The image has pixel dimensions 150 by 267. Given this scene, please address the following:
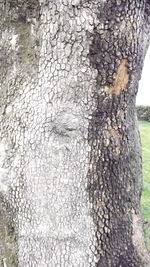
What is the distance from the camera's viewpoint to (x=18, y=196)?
2912 millimetres

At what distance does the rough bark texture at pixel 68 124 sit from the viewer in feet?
8.96

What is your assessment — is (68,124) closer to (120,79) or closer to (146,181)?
(120,79)

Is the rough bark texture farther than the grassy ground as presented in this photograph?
No

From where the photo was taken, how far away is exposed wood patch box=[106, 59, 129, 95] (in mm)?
2797

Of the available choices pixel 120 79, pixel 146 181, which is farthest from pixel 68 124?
pixel 146 181

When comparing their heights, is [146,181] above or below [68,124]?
below

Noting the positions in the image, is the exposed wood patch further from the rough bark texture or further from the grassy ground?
the grassy ground

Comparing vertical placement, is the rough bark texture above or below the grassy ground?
above

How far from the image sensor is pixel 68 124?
2.78 metres

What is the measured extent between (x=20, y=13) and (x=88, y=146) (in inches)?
35.6

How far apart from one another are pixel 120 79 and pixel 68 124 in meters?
0.41

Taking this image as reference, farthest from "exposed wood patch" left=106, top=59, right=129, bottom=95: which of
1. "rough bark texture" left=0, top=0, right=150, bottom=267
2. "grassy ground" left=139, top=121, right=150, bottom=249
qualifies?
"grassy ground" left=139, top=121, right=150, bottom=249

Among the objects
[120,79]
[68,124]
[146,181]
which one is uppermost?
[120,79]

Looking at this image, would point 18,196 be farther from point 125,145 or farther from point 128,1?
point 128,1
